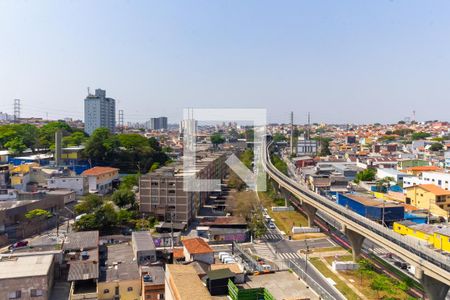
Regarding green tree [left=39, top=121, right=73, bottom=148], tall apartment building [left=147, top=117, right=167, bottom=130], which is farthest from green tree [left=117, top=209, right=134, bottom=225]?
tall apartment building [left=147, top=117, right=167, bottom=130]

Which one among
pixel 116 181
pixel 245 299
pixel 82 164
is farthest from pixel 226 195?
pixel 245 299

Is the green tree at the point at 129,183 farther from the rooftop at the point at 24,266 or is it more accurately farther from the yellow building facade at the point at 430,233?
the yellow building facade at the point at 430,233

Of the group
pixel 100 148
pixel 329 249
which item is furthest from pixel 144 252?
pixel 100 148

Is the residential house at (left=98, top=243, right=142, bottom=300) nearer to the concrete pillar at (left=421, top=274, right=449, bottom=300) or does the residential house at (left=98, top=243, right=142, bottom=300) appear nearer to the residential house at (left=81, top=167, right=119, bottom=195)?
the concrete pillar at (left=421, top=274, right=449, bottom=300)

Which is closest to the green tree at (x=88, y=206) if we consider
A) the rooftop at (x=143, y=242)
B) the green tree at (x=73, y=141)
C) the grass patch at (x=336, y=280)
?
the rooftop at (x=143, y=242)

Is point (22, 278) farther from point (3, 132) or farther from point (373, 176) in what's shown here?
point (3, 132)
